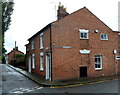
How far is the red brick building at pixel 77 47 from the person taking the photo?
12.6m

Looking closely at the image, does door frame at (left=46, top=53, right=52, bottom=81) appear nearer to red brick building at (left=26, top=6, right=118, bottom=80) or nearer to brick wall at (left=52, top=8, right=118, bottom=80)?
red brick building at (left=26, top=6, right=118, bottom=80)

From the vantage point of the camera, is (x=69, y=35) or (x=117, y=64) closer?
(x=69, y=35)

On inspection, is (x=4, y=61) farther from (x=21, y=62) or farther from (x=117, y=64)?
(x=117, y=64)

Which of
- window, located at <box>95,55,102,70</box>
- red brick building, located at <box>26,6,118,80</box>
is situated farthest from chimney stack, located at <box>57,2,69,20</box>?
window, located at <box>95,55,102,70</box>

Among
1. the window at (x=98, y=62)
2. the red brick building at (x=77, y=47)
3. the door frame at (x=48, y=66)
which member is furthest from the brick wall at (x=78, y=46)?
the door frame at (x=48, y=66)

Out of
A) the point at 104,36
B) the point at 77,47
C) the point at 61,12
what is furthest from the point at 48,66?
the point at 104,36

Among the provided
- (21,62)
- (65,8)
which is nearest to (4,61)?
(21,62)

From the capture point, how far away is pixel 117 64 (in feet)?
53.4

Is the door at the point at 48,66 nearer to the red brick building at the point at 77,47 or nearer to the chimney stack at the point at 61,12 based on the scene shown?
the red brick building at the point at 77,47

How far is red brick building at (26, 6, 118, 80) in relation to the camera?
12586mm

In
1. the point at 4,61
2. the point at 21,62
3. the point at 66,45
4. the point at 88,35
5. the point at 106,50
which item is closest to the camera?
the point at 66,45

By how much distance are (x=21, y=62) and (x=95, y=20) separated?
26.7m

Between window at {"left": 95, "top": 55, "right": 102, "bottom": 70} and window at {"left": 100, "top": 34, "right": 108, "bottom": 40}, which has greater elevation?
window at {"left": 100, "top": 34, "right": 108, "bottom": 40}

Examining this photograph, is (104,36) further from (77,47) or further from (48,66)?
(48,66)
